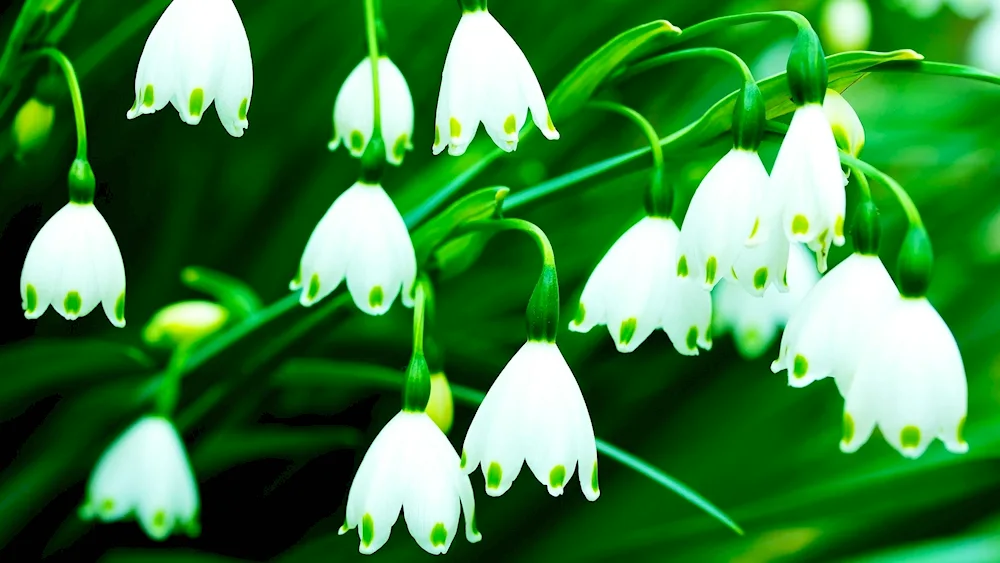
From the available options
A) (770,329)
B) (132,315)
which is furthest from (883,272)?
(132,315)

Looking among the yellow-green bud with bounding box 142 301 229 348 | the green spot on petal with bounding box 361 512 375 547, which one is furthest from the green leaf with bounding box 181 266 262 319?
the green spot on petal with bounding box 361 512 375 547

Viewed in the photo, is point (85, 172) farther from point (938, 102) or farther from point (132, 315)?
point (938, 102)

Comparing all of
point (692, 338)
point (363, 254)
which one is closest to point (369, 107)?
point (363, 254)

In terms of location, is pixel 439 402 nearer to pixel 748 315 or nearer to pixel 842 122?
pixel 842 122

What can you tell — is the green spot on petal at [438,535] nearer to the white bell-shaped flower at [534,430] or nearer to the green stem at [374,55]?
the white bell-shaped flower at [534,430]

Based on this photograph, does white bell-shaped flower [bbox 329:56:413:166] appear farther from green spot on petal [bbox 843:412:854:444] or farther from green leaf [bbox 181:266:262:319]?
green spot on petal [bbox 843:412:854:444]
